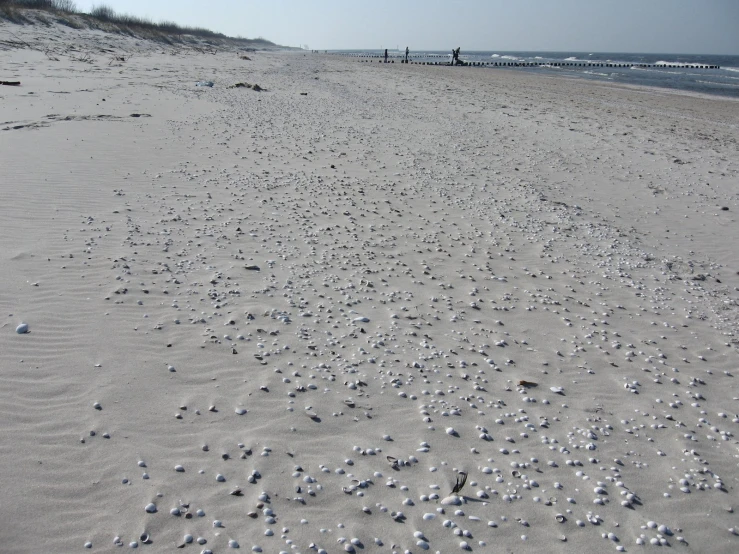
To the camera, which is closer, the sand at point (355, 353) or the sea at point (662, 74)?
the sand at point (355, 353)

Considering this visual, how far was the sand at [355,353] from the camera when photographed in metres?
3.41

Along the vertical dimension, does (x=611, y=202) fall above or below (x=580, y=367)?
above

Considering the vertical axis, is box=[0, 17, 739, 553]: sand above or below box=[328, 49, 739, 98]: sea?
below

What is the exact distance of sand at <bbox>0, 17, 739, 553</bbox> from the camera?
11.2ft

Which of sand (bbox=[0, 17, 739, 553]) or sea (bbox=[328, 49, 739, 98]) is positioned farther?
sea (bbox=[328, 49, 739, 98])

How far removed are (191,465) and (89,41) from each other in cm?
3779

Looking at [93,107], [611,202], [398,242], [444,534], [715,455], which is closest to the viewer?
[444,534]

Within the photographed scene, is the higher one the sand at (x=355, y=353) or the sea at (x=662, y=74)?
the sea at (x=662, y=74)

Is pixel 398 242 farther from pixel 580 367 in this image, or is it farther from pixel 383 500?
pixel 383 500

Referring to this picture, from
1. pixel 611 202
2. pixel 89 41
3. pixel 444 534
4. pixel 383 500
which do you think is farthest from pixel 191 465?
pixel 89 41

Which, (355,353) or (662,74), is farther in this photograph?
(662,74)

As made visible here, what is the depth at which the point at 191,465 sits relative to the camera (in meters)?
3.67

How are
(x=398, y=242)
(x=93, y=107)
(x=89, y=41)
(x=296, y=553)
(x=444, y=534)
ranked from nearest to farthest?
(x=296, y=553) < (x=444, y=534) < (x=398, y=242) < (x=93, y=107) < (x=89, y=41)

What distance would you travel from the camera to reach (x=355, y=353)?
16.9 feet
